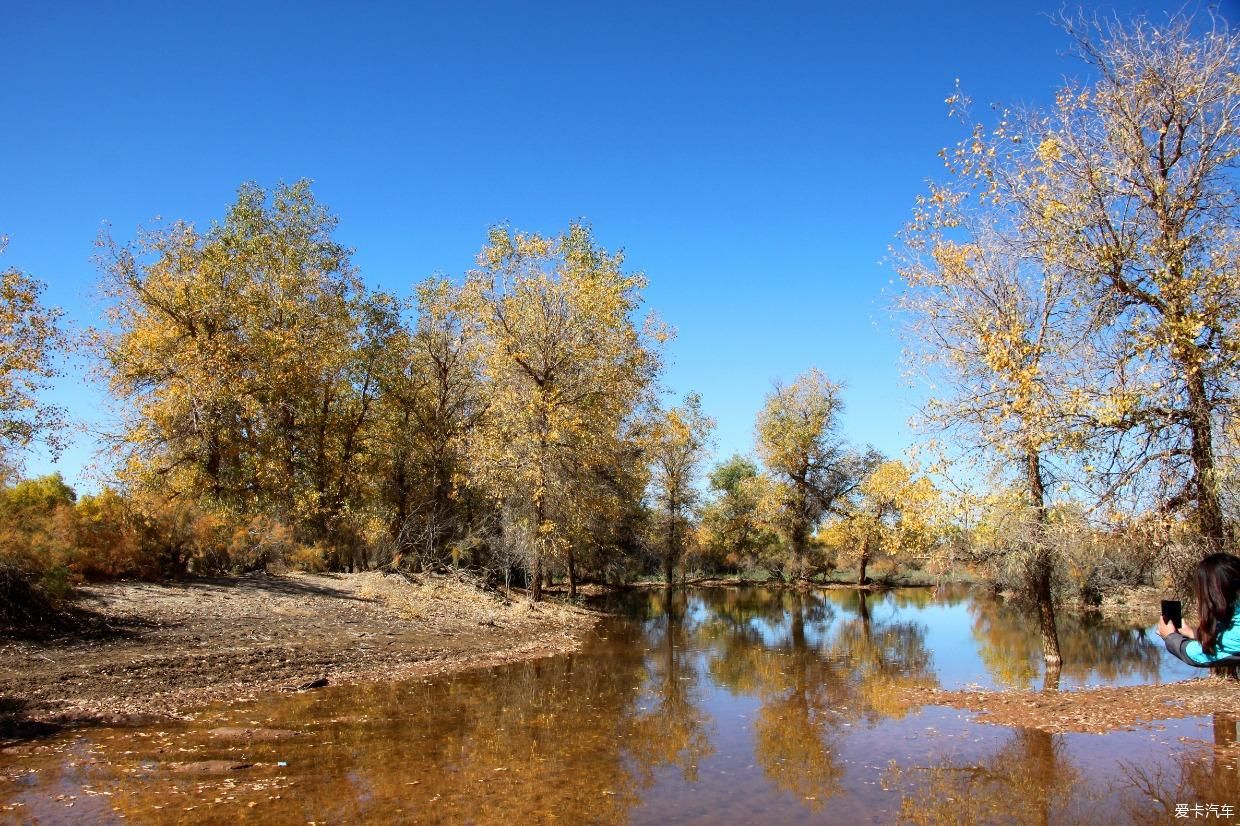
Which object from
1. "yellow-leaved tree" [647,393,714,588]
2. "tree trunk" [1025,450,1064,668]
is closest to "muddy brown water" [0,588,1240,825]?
"tree trunk" [1025,450,1064,668]

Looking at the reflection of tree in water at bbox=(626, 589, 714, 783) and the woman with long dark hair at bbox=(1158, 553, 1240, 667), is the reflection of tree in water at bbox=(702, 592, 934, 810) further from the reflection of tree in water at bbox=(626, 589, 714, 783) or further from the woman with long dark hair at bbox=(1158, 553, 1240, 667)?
the woman with long dark hair at bbox=(1158, 553, 1240, 667)

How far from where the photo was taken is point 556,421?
85.5ft

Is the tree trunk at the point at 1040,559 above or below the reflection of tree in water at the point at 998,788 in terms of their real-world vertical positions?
above

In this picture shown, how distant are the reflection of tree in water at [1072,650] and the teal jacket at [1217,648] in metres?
12.0

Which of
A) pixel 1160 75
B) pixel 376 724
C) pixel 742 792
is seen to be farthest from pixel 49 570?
pixel 1160 75

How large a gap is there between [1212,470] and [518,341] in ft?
66.6

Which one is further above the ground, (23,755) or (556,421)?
(556,421)

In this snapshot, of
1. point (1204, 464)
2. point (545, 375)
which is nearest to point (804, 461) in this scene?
point (545, 375)

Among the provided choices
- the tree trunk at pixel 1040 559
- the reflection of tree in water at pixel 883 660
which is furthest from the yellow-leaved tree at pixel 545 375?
the tree trunk at pixel 1040 559

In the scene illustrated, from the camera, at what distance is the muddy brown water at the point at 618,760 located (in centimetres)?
766

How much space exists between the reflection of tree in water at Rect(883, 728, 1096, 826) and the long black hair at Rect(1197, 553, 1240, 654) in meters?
4.16

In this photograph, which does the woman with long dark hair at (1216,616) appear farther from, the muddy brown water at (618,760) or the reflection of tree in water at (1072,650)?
the reflection of tree in water at (1072,650)

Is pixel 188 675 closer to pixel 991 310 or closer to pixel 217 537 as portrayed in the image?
pixel 217 537

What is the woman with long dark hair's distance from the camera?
4.44 m
